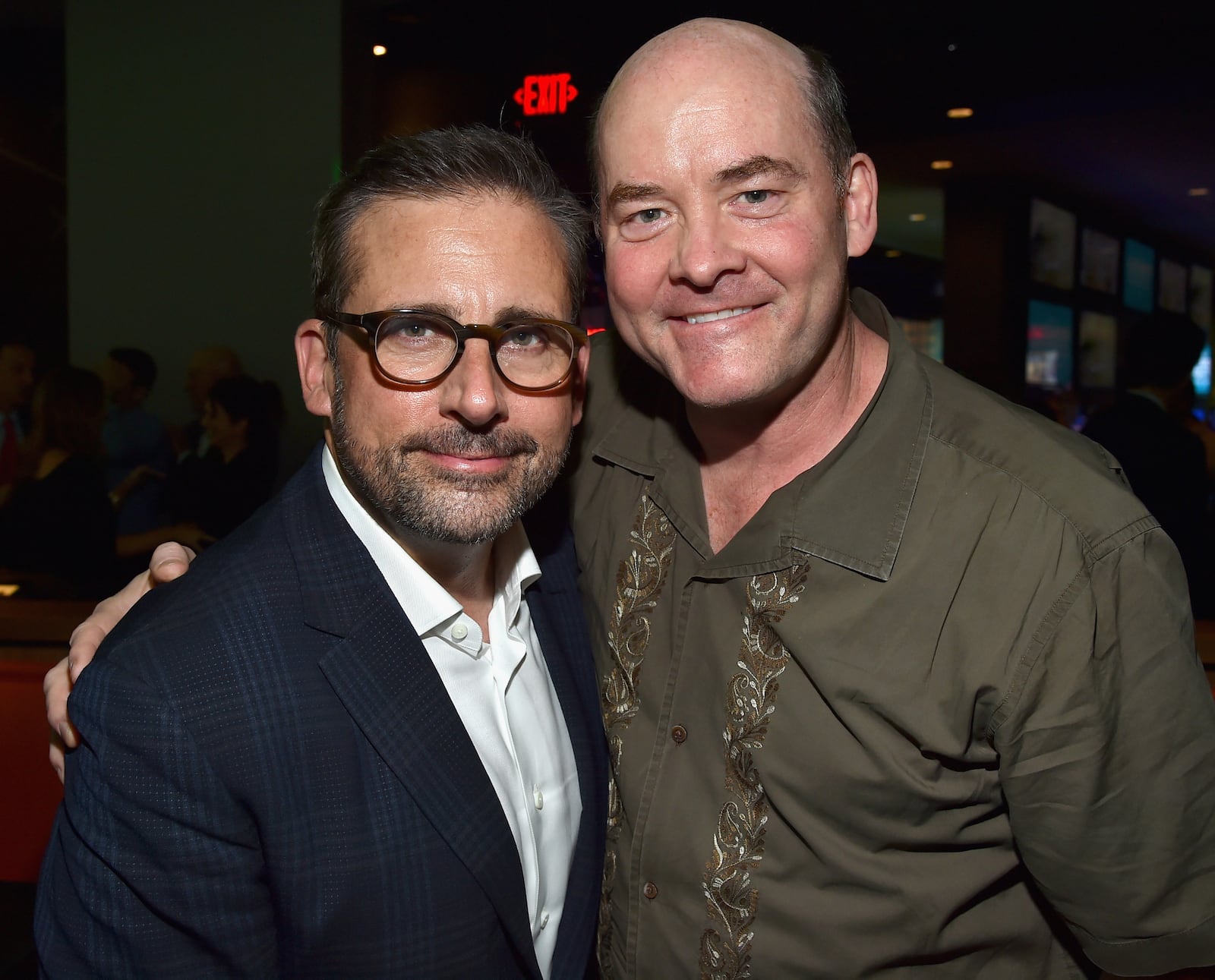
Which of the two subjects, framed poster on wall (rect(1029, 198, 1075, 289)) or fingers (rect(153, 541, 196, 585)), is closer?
fingers (rect(153, 541, 196, 585))

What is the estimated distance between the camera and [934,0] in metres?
4.04

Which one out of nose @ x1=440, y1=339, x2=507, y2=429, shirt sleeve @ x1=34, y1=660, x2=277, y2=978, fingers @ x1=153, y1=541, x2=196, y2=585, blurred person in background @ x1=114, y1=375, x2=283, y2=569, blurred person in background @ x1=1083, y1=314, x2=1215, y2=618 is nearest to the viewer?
shirt sleeve @ x1=34, y1=660, x2=277, y2=978

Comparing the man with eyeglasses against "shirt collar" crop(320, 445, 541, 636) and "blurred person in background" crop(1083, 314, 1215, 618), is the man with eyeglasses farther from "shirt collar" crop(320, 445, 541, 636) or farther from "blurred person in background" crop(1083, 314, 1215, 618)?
"blurred person in background" crop(1083, 314, 1215, 618)

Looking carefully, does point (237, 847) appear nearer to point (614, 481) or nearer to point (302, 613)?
point (302, 613)

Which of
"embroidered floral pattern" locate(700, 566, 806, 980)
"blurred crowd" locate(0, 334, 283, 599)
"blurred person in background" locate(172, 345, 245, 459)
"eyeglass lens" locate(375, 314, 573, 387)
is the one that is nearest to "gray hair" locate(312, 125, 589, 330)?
"eyeglass lens" locate(375, 314, 573, 387)

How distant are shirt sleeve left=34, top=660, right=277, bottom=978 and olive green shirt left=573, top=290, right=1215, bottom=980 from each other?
1.86ft

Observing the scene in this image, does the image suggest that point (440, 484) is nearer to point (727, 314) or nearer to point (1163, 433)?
point (727, 314)

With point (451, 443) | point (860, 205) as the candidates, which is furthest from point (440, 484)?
point (860, 205)

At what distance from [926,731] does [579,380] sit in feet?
2.42

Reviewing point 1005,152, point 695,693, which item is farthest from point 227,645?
point 1005,152

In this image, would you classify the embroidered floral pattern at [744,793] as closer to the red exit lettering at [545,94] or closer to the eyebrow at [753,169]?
the eyebrow at [753,169]

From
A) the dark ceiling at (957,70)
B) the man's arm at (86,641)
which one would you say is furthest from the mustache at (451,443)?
the dark ceiling at (957,70)

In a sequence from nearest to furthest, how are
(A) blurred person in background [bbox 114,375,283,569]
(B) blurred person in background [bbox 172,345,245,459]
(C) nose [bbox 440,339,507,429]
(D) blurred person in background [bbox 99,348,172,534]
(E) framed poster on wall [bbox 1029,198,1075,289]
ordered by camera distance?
(C) nose [bbox 440,339,507,429] → (A) blurred person in background [bbox 114,375,283,569] → (D) blurred person in background [bbox 99,348,172,534] → (B) blurred person in background [bbox 172,345,245,459] → (E) framed poster on wall [bbox 1029,198,1075,289]

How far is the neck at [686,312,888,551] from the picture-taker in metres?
1.43
